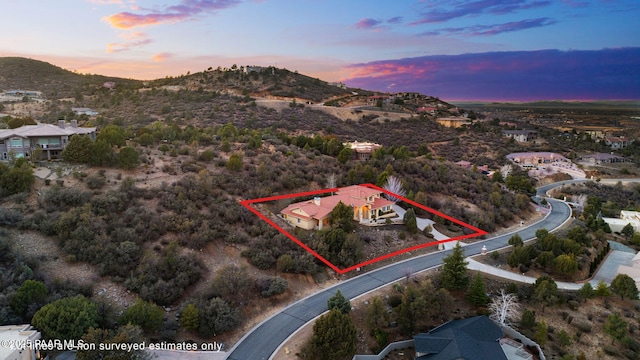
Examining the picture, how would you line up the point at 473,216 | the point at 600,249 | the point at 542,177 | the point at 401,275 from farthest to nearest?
1. the point at 542,177
2. the point at 473,216
3. the point at 600,249
4. the point at 401,275

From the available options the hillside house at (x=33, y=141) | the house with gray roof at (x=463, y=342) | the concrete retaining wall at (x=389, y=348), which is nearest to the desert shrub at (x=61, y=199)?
the hillside house at (x=33, y=141)

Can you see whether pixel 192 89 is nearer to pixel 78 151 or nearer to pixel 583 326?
pixel 78 151

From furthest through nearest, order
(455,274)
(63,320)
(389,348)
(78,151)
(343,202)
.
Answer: (343,202)
(78,151)
(455,274)
(389,348)
(63,320)

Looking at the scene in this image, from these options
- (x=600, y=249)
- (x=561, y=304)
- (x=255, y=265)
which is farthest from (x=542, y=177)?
(x=255, y=265)

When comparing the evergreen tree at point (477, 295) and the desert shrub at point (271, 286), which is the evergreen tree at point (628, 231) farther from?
the desert shrub at point (271, 286)

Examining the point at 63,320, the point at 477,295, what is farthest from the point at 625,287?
the point at 63,320

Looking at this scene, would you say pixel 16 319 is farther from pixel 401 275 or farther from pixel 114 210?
pixel 401 275
